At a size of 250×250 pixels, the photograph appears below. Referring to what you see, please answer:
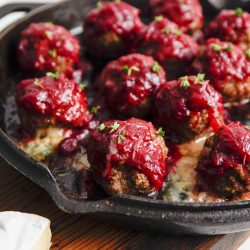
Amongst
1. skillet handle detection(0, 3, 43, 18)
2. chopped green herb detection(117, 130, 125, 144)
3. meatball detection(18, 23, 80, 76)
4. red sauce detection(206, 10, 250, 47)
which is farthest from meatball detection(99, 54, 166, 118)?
skillet handle detection(0, 3, 43, 18)

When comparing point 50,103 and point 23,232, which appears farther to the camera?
point 50,103

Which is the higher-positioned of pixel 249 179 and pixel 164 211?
pixel 164 211

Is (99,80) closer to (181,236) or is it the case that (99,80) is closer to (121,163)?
(121,163)

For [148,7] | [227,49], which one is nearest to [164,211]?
[227,49]

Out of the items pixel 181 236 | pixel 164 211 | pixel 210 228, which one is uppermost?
pixel 164 211

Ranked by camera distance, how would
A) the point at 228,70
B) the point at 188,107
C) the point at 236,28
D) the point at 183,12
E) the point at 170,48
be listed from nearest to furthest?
the point at 188,107 → the point at 228,70 → the point at 170,48 → the point at 236,28 → the point at 183,12

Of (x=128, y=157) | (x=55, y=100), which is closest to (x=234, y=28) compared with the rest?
(x=55, y=100)

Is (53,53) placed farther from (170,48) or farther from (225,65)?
(225,65)
